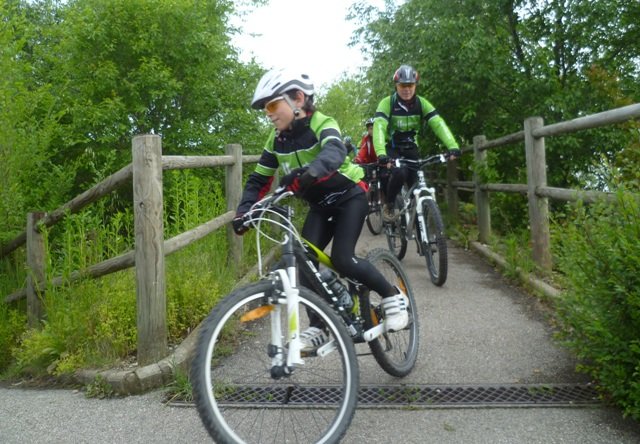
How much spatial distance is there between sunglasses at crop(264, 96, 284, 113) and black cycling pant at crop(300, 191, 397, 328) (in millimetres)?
683

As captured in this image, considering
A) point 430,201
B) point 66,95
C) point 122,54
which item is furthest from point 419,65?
point 66,95

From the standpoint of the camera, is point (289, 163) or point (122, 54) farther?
point (122, 54)

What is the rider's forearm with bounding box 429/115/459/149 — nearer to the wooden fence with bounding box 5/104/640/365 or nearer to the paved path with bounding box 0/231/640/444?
the wooden fence with bounding box 5/104/640/365

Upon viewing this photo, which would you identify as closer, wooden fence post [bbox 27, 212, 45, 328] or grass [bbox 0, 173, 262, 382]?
grass [bbox 0, 173, 262, 382]

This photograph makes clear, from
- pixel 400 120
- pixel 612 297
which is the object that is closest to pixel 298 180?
pixel 612 297

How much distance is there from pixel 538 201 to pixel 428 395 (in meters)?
3.11

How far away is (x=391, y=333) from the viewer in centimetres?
400

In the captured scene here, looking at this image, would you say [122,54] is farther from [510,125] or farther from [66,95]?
[510,125]

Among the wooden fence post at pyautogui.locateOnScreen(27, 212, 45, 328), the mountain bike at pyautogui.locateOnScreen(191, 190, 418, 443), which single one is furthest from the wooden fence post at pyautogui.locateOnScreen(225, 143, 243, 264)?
the wooden fence post at pyautogui.locateOnScreen(27, 212, 45, 328)

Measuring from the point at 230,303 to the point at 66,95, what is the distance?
382 inches

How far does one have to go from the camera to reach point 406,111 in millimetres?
6723

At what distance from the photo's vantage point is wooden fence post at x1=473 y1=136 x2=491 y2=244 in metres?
8.18

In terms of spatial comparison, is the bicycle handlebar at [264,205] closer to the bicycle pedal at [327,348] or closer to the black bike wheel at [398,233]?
the bicycle pedal at [327,348]

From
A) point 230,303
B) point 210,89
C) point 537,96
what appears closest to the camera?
point 230,303
